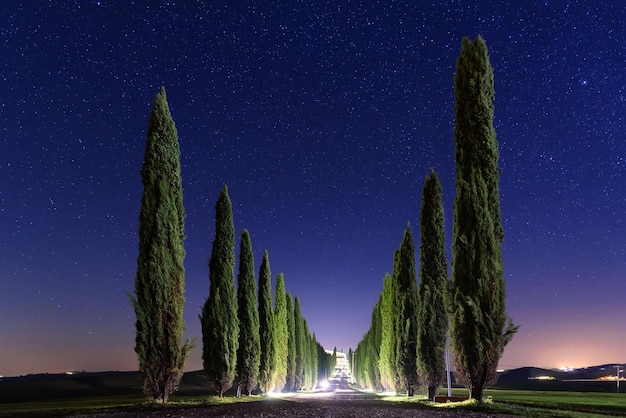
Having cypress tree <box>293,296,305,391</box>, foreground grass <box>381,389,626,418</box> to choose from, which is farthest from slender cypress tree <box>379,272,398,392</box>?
cypress tree <box>293,296,305,391</box>

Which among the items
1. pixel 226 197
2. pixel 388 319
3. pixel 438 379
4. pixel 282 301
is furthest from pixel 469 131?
pixel 282 301

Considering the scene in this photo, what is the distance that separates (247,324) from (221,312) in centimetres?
544

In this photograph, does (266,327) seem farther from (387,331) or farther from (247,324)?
(387,331)

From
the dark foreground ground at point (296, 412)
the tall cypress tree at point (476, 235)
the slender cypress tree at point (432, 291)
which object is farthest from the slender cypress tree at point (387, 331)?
the dark foreground ground at point (296, 412)

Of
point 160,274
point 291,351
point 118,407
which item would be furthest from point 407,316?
point 291,351

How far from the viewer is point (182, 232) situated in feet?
63.6

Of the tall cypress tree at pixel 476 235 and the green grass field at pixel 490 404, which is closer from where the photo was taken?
the green grass field at pixel 490 404

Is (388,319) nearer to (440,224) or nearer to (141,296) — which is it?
(440,224)

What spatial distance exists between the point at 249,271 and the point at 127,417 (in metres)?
20.5

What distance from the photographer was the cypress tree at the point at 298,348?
170 ft

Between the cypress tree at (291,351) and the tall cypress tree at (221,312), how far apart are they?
22.8 m

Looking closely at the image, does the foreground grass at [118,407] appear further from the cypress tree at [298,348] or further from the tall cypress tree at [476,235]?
the cypress tree at [298,348]

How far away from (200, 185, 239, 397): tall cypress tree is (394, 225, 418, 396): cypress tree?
957 centimetres

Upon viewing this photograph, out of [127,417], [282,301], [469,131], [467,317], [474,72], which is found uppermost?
[474,72]
